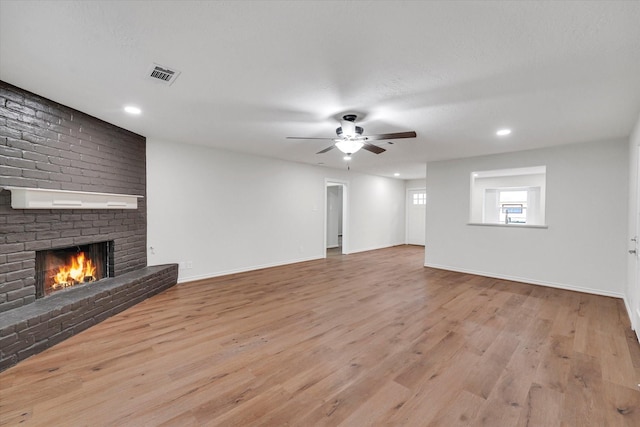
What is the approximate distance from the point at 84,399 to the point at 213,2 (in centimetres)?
258

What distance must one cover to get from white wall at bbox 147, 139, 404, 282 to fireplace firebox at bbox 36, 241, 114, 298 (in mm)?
724

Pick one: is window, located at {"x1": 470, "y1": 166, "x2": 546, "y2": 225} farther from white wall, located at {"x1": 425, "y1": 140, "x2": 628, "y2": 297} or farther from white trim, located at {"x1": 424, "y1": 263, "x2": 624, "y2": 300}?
white trim, located at {"x1": 424, "y1": 263, "x2": 624, "y2": 300}

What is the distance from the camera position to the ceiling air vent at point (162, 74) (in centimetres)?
219

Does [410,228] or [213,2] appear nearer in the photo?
[213,2]

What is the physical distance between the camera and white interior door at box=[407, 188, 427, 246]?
966 centimetres

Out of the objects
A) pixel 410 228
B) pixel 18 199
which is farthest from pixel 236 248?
pixel 410 228

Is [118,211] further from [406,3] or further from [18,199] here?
[406,3]

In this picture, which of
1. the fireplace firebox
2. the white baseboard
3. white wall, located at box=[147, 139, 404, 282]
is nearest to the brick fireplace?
the fireplace firebox

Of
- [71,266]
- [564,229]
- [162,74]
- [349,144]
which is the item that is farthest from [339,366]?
[564,229]

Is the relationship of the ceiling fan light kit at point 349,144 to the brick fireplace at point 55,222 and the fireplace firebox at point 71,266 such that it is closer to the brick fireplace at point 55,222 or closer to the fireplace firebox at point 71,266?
the brick fireplace at point 55,222

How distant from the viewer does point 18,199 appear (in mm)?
2521

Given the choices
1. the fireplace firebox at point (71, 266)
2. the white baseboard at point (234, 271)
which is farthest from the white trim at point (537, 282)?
the fireplace firebox at point (71, 266)

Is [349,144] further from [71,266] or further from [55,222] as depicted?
[71,266]

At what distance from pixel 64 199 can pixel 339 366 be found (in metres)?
3.15
